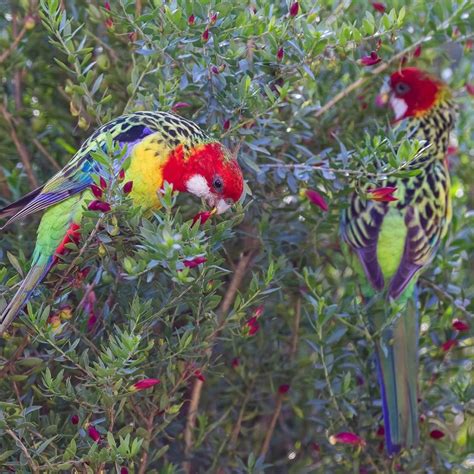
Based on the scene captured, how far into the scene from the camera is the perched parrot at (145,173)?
1.76m

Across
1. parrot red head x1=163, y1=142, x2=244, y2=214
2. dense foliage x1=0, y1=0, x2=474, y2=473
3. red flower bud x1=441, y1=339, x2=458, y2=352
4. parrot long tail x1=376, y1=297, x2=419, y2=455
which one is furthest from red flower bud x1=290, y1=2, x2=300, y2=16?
red flower bud x1=441, y1=339, x2=458, y2=352

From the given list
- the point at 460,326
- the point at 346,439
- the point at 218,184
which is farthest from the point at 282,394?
the point at 218,184

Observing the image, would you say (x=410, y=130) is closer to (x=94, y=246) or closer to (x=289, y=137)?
(x=289, y=137)

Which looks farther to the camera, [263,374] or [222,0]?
[263,374]

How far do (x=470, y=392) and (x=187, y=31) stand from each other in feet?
3.91

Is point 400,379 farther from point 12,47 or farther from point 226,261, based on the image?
point 12,47

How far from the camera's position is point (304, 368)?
7.46ft

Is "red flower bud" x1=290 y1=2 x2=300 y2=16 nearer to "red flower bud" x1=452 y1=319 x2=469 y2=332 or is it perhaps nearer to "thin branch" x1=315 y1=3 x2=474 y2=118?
"thin branch" x1=315 y1=3 x2=474 y2=118

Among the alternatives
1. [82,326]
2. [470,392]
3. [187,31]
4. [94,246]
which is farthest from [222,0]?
[470,392]

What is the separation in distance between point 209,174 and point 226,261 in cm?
46

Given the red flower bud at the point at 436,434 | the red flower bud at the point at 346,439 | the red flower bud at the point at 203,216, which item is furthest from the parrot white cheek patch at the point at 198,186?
the red flower bud at the point at 436,434

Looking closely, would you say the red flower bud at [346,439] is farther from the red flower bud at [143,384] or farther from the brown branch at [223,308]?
the red flower bud at [143,384]

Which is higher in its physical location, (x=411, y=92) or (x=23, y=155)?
(x=23, y=155)

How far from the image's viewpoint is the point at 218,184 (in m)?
1.74
